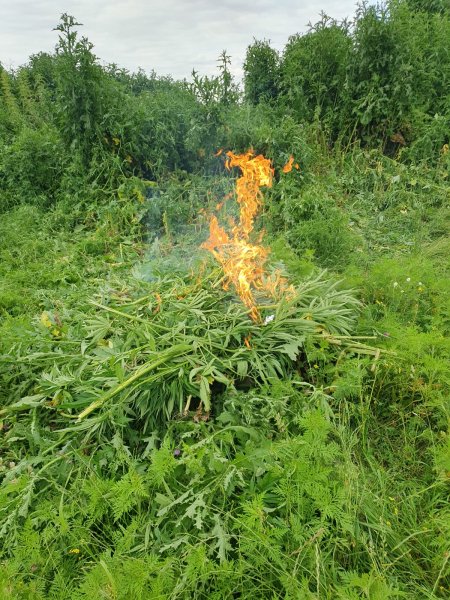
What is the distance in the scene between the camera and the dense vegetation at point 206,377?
1.67 meters

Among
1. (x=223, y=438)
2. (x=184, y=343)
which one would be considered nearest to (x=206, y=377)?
(x=184, y=343)

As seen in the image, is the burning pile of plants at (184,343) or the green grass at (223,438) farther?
the burning pile of plants at (184,343)

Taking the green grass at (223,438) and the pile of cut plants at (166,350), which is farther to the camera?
the pile of cut plants at (166,350)

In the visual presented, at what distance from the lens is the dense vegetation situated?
1673mm

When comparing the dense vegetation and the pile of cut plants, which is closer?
the dense vegetation

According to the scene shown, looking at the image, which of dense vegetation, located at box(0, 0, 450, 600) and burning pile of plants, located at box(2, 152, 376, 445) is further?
burning pile of plants, located at box(2, 152, 376, 445)

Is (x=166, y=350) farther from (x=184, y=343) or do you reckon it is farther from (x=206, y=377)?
(x=206, y=377)

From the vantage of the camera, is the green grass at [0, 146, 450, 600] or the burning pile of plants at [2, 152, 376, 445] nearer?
the green grass at [0, 146, 450, 600]

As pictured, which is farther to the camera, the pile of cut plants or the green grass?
the pile of cut plants

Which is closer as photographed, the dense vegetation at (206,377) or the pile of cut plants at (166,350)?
the dense vegetation at (206,377)

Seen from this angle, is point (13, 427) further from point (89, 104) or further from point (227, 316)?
point (89, 104)

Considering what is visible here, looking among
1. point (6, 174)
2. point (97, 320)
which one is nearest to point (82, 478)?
point (97, 320)

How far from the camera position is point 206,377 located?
2.32 m

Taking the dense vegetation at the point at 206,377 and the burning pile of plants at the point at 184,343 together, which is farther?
the burning pile of plants at the point at 184,343
